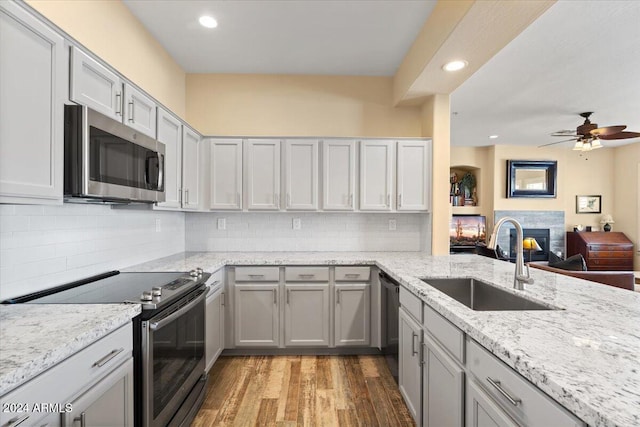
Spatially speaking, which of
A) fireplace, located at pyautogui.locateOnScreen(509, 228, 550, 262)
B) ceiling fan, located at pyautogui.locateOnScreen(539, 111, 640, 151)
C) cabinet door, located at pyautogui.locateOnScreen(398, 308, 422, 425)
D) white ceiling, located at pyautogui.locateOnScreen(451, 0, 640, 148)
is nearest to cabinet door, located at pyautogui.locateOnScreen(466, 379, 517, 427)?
cabinet door, located at pyautogui.locateOnScreen(398, 308, 422, 425)

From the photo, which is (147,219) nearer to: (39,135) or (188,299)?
(188,299)

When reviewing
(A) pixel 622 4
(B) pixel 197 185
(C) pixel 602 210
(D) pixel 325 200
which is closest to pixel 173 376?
(B) pixel 197 185

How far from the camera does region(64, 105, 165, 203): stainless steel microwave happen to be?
1417mm

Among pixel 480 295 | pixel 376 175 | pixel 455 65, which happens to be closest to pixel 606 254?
pixel 376 175

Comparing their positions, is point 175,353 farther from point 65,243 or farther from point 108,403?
point 65,243

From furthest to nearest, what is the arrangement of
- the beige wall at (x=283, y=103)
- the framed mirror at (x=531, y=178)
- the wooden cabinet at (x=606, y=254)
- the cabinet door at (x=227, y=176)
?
the framed mirror at (x=531, y=178) < the wooden cabinet at (x=606, y=254) < the beige wall at (x=283, y=103) < the cabinet door at (x=227, y=176)

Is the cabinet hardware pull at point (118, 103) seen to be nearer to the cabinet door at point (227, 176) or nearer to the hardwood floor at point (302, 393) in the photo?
the cabinet door at point (227, 176)

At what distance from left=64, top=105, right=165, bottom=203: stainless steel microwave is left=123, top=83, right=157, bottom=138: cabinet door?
0.35 feet

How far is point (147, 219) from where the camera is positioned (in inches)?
109

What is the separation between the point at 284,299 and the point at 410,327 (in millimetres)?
1325

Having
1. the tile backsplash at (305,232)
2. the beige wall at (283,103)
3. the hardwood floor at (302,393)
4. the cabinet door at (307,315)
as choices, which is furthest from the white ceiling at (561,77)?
the hardwood floor at (302,393)

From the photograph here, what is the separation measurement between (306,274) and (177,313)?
1385mm

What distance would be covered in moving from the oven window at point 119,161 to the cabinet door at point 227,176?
44.5 inches

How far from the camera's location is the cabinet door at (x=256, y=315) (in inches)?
115
